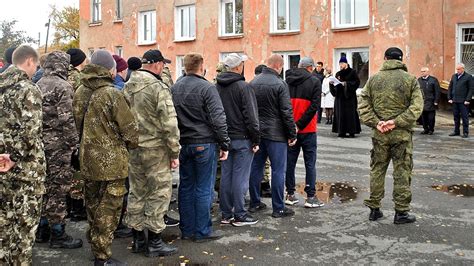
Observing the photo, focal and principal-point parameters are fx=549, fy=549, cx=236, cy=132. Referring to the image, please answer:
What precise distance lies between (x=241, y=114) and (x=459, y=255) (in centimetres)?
294

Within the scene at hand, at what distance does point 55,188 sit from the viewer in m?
6.11

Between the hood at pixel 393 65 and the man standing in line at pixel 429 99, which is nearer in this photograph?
the hood at pixel 393 65

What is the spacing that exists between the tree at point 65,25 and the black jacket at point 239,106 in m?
47.4

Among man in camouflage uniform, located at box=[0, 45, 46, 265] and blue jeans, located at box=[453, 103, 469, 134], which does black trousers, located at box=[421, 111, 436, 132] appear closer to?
blue jeans, located at box=[453, 103, 469, 134]

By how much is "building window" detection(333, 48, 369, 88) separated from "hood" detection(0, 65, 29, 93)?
17.7 meters

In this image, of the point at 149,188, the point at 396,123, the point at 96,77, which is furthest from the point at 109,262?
the point at 396,123

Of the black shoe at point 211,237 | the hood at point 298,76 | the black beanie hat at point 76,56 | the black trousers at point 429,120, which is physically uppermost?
the black beanie hat at point 76,56

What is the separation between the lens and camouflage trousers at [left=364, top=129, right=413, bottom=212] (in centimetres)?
689

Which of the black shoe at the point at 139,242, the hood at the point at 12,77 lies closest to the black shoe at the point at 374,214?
the black shoe at the point at 139,242

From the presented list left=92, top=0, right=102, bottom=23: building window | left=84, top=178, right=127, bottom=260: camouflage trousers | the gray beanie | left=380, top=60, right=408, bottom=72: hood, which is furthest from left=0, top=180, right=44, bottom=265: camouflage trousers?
left=92, top=0, right=102, bottom=23: building window

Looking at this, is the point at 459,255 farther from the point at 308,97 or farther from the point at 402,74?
the point at 308,97

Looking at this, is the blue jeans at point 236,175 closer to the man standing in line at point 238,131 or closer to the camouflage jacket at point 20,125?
the man standing in line at point 238,131

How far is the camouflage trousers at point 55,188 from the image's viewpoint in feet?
20.0

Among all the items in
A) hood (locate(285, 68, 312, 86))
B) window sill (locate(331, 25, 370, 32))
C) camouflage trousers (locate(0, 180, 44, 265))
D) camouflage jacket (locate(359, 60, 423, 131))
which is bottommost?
camouflage trousers (locate(0, 180, 44, 265))
